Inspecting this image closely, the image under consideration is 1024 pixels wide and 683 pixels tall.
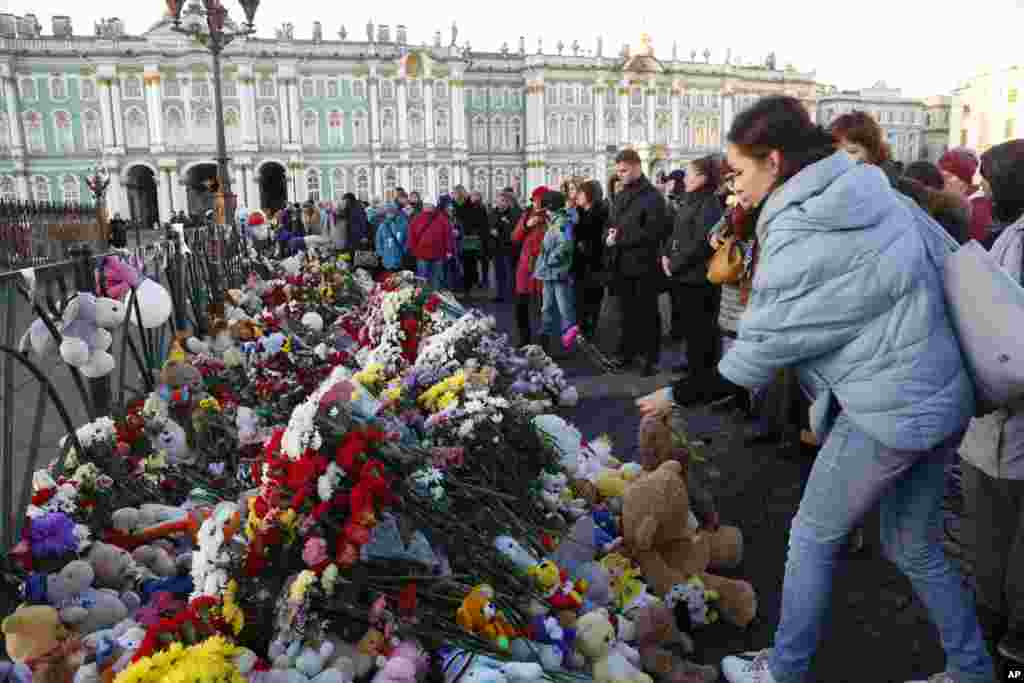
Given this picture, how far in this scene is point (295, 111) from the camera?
45.8m

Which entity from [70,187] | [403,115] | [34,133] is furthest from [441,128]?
[34,133]

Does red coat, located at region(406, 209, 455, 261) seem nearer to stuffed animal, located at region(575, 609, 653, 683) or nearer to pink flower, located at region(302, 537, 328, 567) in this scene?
stuffed animal, located at region(575, 609, 653, 683)

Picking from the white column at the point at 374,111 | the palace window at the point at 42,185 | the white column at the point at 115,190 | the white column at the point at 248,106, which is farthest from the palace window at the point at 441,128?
the palace window at the point at 42,185

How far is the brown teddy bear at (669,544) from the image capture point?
3.03m

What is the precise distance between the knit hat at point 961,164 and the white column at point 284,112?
45.6 meters

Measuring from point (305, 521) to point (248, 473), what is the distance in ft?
4.45

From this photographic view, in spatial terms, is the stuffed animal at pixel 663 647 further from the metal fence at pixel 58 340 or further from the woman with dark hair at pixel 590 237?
the woman with dark hair at pixel 590 237

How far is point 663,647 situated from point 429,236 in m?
8.60

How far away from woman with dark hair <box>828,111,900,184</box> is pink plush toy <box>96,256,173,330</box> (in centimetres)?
379

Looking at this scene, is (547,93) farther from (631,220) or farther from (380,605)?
(380,605)

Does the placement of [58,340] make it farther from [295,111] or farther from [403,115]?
[403,115]

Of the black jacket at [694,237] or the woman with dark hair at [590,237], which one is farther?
the woman with dark hair at [590,237]

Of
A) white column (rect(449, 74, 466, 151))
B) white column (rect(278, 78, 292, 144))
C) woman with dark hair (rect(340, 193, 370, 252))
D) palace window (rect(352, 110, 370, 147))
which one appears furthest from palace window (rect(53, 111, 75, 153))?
woman with dark hair (rect(340, 193, 370, 252))

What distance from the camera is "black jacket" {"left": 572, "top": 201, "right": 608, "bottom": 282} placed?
804 centimetres
